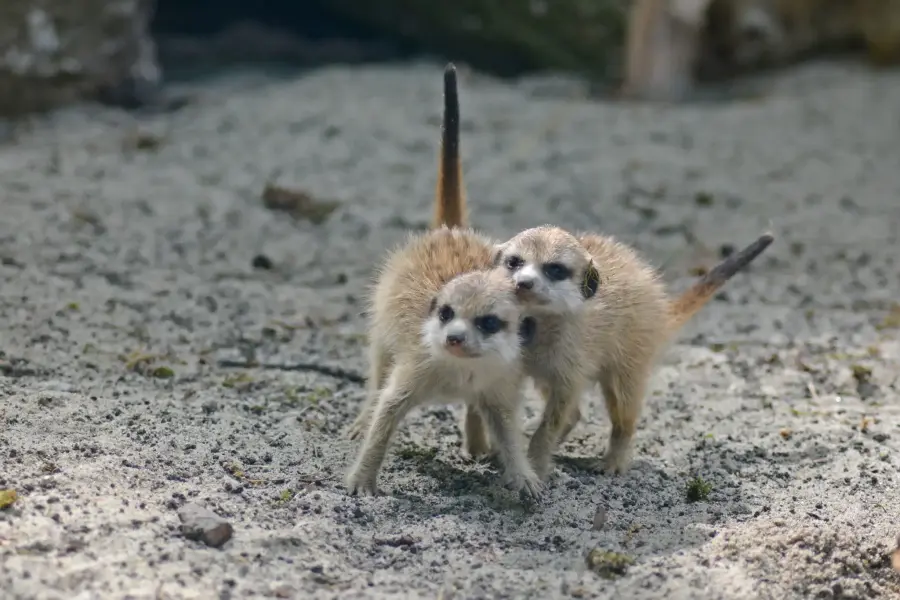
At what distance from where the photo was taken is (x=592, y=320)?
2.89m

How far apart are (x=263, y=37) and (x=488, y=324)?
6237mm

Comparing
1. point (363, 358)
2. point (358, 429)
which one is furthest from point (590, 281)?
point (363, 358)

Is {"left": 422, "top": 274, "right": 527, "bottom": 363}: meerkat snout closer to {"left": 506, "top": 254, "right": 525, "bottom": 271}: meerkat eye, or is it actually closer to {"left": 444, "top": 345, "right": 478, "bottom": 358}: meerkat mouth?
{"left": 444, "top": 345, "right": 478, "bottom": 358}: meerkat mouth

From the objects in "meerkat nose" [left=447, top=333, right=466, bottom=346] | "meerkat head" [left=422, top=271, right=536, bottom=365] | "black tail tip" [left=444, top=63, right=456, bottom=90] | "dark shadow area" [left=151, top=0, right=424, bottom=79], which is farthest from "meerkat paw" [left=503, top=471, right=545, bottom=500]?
"dark shadow area" [left=151, top=0, right=424, bottom=79]

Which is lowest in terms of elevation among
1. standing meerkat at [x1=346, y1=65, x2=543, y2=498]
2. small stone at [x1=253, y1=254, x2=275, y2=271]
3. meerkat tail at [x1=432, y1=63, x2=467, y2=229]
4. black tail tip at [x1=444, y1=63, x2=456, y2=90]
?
small stone at [x1=253, y1=254, x2=275, y2=271]

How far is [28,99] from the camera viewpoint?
5.74 metres

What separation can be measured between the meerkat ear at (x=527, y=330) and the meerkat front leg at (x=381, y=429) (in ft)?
1.00

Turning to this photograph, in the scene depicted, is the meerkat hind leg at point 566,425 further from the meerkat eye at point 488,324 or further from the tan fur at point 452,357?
the meerkat eye at point 488,324

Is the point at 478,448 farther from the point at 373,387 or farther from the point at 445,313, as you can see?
the point at 445,313

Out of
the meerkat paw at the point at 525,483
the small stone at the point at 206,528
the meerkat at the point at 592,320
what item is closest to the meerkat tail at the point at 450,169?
the meerkat at the point at 592,320

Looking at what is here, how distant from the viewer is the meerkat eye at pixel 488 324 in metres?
2.60

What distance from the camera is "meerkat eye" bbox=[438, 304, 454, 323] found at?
2652mm

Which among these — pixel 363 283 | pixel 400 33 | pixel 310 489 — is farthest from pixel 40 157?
pixel 400 33

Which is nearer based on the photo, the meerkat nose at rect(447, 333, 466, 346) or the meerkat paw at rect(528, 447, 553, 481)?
the meerkat nose at rect(447, 333, 466, 346)
